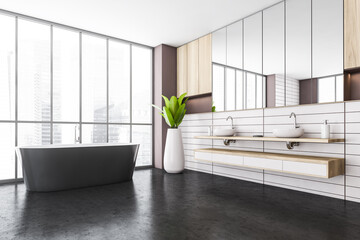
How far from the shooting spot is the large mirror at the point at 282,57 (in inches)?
126

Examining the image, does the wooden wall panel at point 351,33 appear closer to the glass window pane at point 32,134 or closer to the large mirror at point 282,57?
the large mirror at point 282,57

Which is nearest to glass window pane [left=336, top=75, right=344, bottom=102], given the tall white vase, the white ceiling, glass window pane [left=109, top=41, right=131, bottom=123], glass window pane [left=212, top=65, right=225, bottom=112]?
the white ceiling

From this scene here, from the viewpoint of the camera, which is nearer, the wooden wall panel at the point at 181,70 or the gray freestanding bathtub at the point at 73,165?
the gray freestanding bathtub at the point at 73,165

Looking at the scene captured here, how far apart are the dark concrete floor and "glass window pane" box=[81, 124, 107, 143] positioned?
1.40 m

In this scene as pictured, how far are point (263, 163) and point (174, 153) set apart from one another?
1.90 m

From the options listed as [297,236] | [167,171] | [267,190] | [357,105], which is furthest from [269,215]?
[167,171]

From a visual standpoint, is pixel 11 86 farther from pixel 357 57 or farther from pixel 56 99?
pixel 357 57

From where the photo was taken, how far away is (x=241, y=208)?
9.16ft

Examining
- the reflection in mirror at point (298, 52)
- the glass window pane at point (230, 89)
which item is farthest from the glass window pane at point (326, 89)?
the glass window pane at point (230, 89)

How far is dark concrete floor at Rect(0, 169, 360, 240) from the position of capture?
84.1 inches

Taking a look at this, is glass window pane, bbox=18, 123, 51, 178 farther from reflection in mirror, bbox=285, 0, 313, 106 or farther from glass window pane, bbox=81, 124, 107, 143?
reflection in mirror, bbox=285, 0, 313, 106

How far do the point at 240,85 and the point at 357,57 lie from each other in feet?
5.61

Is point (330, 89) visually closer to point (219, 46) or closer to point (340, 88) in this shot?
point (340, 88)

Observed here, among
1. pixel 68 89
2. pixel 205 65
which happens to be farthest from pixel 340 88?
pixel 68 89
